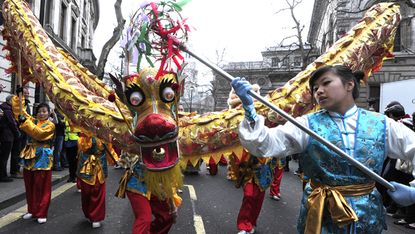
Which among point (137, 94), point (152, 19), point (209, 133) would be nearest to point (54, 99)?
point (137, 94)

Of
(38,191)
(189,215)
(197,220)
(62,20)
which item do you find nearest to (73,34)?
(62,20)

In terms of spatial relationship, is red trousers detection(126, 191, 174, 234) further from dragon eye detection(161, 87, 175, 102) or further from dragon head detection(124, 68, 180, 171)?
dragon eye detection(161, 87, 175, 102)

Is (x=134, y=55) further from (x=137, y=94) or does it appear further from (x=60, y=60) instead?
(x=60, y=60)

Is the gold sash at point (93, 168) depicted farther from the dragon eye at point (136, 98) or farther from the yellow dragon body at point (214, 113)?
the dragon eye at point (136, 98)

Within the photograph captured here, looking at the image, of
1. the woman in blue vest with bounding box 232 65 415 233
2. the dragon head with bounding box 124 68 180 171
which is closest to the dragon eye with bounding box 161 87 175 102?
the dragon head with bounding box 124 68 180 171

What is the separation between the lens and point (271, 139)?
6.83 feet

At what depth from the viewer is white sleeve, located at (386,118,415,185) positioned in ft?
6.84

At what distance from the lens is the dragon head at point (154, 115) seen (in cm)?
274

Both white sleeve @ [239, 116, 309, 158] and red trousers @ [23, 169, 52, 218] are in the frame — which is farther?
red trousers @ [23, 169, 52, 218]

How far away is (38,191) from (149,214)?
2.61m

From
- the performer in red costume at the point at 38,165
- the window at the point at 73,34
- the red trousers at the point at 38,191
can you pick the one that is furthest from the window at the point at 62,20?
the red trousers at the point at 38,191

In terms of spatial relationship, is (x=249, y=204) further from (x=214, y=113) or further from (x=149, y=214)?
(x=214, y=113)

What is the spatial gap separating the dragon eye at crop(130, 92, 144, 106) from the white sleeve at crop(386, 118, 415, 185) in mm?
1850

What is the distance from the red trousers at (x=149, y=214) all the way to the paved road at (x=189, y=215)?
4.75 ft
